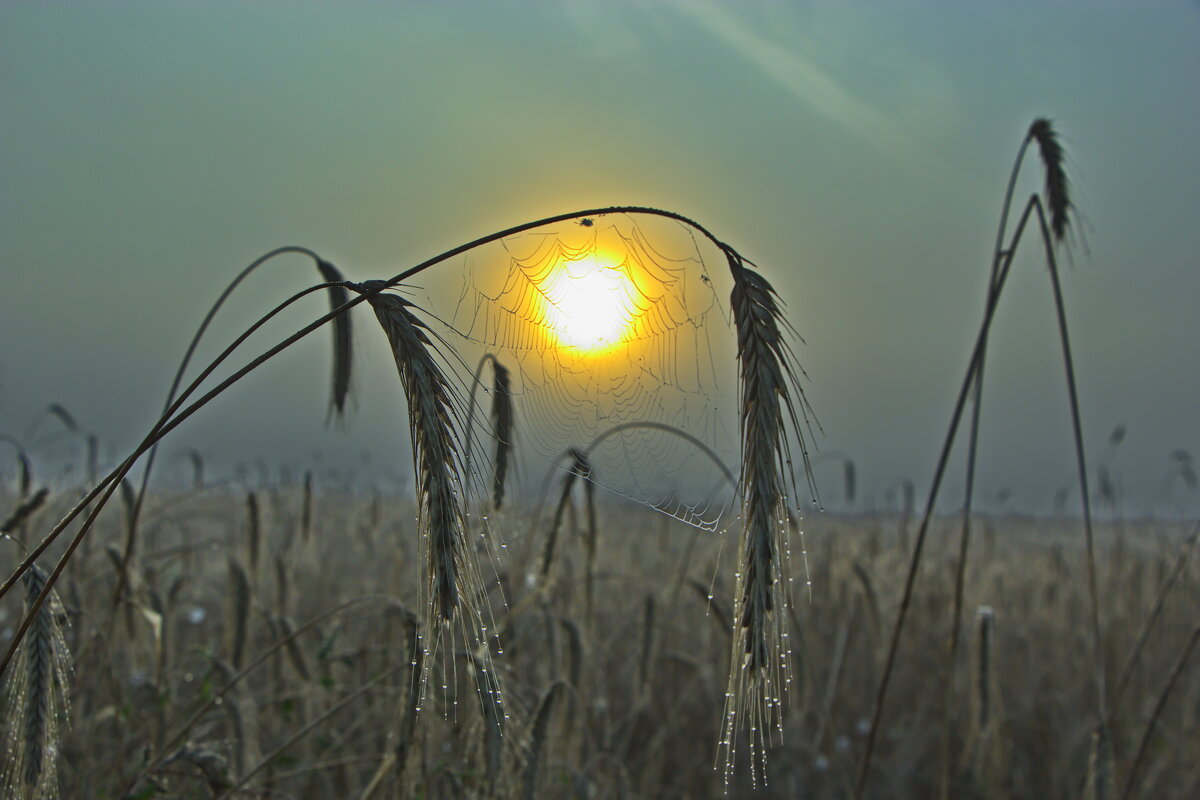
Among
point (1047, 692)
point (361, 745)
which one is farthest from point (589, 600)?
point (1047, 692)

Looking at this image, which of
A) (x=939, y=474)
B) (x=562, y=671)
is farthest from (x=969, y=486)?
(x=562, y=671)

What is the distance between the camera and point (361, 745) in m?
4.61

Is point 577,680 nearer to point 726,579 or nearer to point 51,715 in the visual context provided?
point 51,715

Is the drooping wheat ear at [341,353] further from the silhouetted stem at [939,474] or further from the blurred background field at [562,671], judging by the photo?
the silhouetted stem at [939,474]

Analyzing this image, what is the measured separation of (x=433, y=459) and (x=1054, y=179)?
260 centimetres

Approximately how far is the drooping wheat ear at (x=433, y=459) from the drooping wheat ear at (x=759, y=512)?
15.0 inches

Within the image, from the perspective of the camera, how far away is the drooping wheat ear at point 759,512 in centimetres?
124

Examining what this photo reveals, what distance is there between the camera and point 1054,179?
3062mm

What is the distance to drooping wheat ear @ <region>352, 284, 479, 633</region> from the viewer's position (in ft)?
4.08

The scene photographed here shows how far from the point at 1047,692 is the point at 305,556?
5.45 metres

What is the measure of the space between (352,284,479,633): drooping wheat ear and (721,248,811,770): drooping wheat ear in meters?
0.38

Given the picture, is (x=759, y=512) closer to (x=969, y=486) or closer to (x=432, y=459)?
(x=432, y=459)

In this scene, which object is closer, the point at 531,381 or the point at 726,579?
the point at 531,381

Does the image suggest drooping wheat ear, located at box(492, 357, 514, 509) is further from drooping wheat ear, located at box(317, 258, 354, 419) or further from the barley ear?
the barley ear
